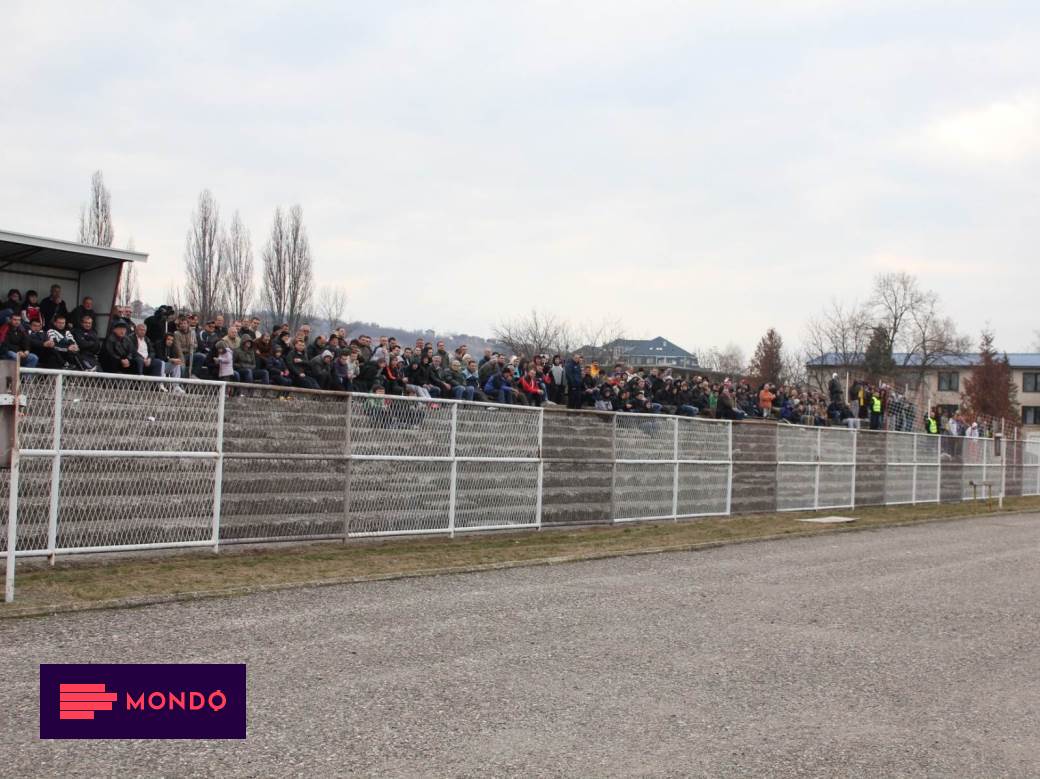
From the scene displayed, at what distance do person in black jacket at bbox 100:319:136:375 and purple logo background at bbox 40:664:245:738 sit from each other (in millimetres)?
9484

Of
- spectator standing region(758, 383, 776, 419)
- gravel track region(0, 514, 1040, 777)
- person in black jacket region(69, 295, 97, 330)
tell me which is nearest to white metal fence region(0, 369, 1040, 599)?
gravel track region(0, 514, 1040, 777)

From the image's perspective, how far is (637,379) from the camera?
91.9 feet

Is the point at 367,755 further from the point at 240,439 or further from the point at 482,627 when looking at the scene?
the point at 240,439

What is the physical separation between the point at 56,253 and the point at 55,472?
892cm

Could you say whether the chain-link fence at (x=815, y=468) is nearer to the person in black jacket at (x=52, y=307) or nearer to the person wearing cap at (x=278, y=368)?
the person wearing cap at (x=278, y=368)

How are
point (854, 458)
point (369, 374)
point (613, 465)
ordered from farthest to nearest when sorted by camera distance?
point (854, 458)
point (369, 374)
point (613, 465)

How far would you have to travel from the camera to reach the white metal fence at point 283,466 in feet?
37.3

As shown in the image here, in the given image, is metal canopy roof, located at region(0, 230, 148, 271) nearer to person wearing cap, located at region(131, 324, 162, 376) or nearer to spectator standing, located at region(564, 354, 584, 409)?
person wearing cap, located at region(131, 324, 162, 376)

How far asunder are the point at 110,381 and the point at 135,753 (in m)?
6.93

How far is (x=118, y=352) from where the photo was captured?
16266 mm

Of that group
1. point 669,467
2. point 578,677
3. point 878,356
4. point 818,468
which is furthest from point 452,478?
point 878,356

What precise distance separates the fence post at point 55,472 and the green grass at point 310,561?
0.24m

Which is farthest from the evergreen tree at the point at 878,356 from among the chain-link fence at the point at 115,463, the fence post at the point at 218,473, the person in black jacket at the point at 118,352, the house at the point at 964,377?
the chain-link fence at the point at 115,463

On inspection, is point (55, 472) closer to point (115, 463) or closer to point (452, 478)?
point (115, 463)
